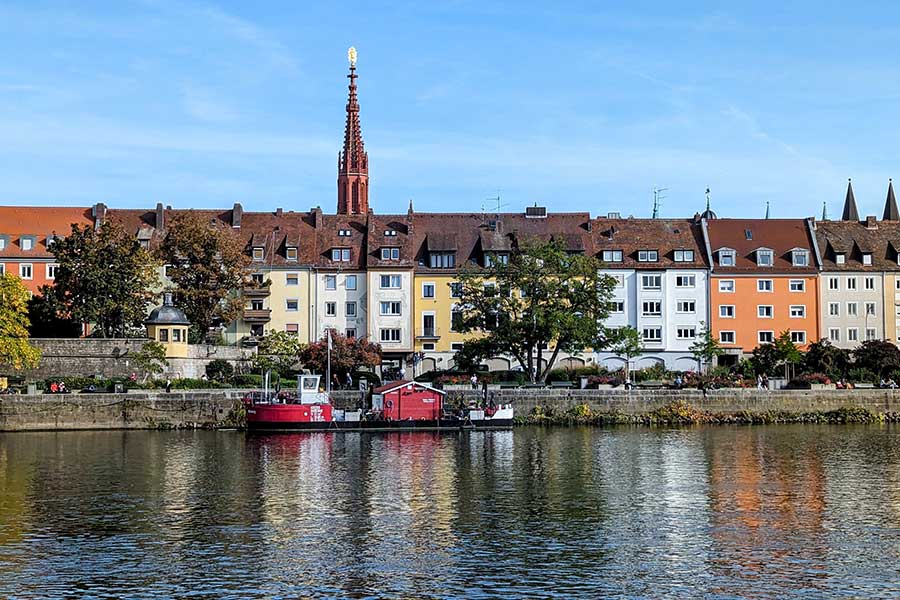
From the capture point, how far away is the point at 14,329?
8888 cm

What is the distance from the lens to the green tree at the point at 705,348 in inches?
4348

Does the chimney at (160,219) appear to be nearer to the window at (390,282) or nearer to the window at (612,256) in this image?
the window at (390,282)

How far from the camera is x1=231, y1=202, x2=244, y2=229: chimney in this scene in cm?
12011

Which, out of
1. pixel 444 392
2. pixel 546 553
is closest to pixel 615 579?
pixel 546 553

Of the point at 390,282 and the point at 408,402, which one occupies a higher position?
the point at 390,282

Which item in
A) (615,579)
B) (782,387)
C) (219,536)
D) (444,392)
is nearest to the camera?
(615,579)

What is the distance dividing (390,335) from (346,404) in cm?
2606

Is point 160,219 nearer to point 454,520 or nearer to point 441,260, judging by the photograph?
point 441,260

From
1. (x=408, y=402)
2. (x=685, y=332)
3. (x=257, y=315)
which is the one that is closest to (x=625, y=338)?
(x=685, y=332)

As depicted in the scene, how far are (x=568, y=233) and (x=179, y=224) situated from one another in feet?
123

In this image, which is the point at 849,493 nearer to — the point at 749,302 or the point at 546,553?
the point at 546,553

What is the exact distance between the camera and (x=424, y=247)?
118438 millimetres

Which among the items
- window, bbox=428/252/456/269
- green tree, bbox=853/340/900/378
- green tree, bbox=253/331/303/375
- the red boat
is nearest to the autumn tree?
green tree, bbox=253/331/303/375

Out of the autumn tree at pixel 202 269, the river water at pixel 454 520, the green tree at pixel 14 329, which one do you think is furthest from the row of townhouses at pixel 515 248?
the river water at pixel 454 520
